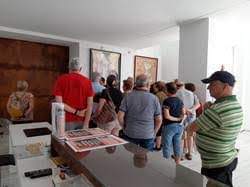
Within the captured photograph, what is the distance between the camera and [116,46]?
613 centimetres

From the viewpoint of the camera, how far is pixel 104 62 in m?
5.88

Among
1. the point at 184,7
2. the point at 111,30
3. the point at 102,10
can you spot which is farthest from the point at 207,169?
the point at 111,30

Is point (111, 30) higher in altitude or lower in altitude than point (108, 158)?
higher

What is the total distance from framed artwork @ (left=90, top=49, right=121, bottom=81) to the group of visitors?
2060 mm

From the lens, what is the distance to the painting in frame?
570 cm

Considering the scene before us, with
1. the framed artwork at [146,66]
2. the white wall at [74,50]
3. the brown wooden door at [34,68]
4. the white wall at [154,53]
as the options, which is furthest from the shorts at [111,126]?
the white wall at [154,53]

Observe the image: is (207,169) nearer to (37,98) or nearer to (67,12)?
(67,12)

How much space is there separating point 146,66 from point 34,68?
341 centimetres

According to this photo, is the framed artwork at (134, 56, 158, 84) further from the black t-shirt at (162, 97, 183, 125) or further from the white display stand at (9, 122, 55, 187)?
the white display stand at (9, 122, 55, 187)

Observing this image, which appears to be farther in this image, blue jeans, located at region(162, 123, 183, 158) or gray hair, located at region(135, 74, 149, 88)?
blue jeans, located at region(162, 123, 183, 158)

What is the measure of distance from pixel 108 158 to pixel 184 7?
2738mm

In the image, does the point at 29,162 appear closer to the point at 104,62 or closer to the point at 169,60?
the point at 104,62

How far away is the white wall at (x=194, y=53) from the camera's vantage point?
12.0 ft

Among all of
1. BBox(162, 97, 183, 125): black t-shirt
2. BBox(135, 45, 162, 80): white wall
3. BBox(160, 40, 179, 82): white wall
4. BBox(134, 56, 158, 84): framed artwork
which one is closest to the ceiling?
BBox(162, 97, 183, 125): black t-shirt
